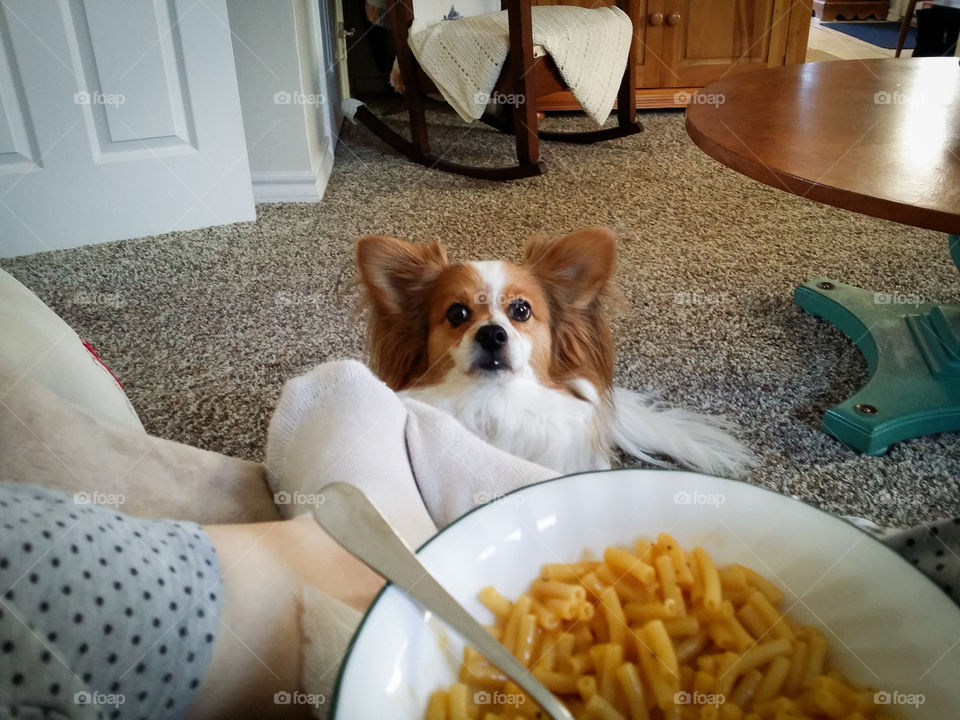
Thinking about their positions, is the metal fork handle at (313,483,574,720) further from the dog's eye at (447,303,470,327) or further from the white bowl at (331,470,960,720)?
the dog's eye at (447,303,470,327)

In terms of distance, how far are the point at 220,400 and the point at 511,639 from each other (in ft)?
4.73

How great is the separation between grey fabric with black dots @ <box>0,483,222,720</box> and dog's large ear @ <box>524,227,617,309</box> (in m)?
0.85

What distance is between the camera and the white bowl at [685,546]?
1.41 feet

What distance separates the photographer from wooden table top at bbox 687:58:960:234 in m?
1.16

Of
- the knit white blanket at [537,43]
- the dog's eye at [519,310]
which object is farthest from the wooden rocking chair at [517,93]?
the dog's eye at [519,310]

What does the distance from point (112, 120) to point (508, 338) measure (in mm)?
1794

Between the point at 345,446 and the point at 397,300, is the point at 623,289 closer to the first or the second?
the point at 397,300

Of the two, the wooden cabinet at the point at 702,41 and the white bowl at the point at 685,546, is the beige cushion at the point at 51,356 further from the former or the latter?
the wooden cabinet at the point at 702,41

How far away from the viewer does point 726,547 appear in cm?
53

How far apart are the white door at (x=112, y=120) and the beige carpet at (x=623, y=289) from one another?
121 mm

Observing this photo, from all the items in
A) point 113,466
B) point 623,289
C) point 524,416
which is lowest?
point 623,289

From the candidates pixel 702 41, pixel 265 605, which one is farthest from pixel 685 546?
pixel 702 41

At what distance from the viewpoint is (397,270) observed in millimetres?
1354

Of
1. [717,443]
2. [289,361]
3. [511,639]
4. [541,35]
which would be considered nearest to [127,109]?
[289,361]
